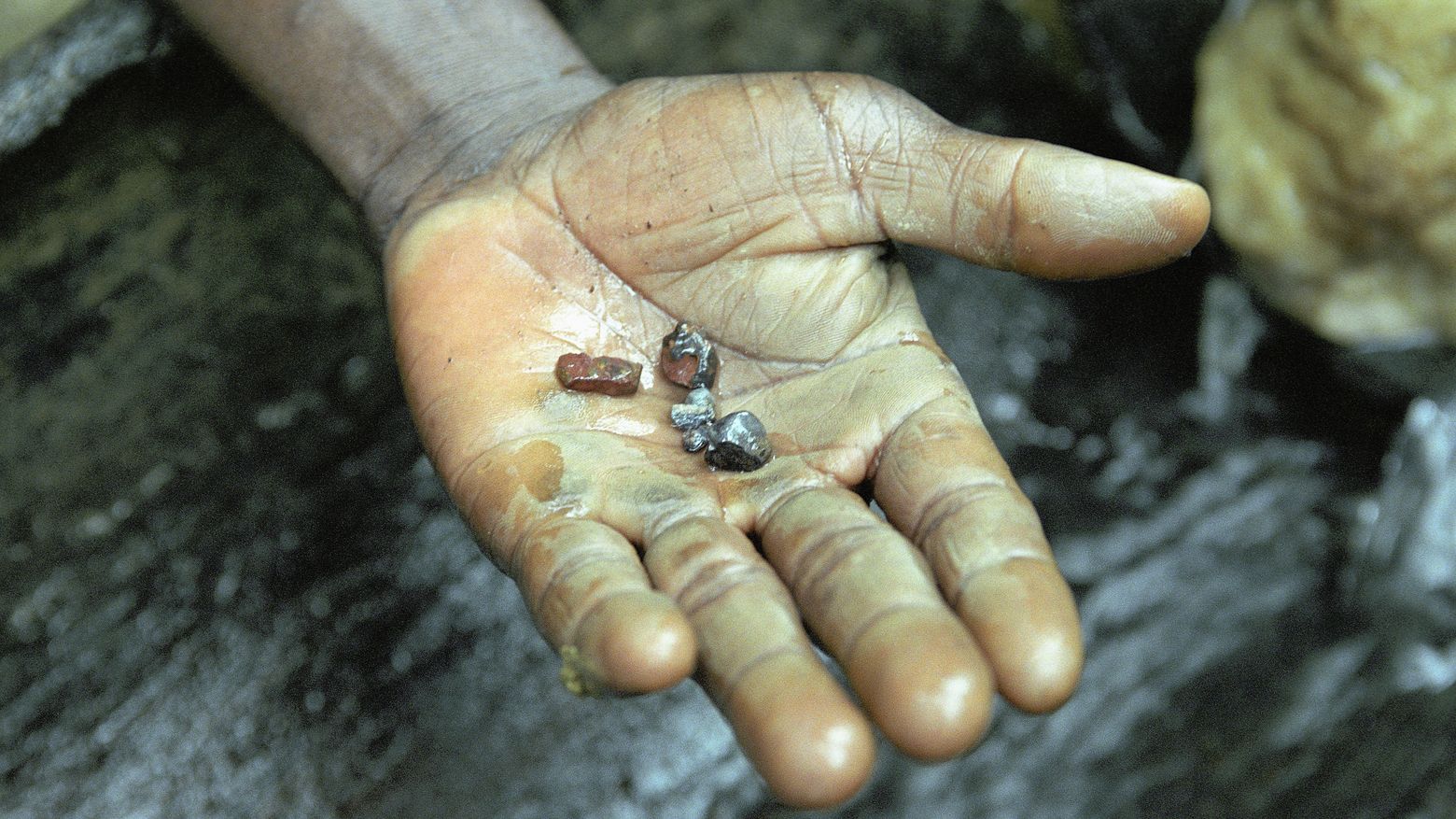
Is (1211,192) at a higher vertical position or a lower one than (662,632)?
lower

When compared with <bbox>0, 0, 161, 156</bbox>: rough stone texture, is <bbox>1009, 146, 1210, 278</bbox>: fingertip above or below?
below

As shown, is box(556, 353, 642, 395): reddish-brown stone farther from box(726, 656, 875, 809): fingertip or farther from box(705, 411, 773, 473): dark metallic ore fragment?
box(726, 656, 875, 809): fingertip

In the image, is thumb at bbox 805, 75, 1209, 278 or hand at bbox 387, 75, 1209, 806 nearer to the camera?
hand at bbox 387, 75, 1209, 806

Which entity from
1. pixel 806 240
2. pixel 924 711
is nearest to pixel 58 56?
pixel 806 240

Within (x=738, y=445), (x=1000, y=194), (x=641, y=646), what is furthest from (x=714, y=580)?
(x=1000, y=194)

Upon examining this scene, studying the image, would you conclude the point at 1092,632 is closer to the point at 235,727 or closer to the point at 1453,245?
the point at 1453,245

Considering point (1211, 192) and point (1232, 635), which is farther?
point (1211, 192)

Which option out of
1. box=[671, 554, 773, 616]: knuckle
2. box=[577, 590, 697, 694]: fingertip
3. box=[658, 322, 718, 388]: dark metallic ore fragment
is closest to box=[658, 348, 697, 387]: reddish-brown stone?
box=[658, 322, 718, 388]: dark metallic ore fragment

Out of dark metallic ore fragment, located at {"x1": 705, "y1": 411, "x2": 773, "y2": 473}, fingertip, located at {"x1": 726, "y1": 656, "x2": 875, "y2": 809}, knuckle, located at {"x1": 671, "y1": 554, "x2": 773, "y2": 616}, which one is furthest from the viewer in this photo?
dark metallic ore fragment, located at {"x1": 705, "y1": 411, "x2": 773, "y2": 473}
